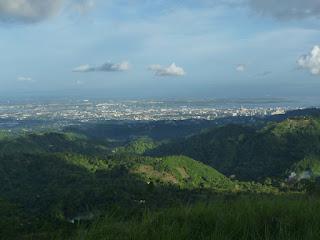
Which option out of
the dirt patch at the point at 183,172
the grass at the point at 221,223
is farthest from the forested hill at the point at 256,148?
the grass at the point at 221,223

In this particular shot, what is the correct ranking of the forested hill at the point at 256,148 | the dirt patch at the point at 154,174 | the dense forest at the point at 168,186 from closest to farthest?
the dense forest at the point at 168,186
the dirt patch at the point at 154,174
the forested hill at the point at 256,148

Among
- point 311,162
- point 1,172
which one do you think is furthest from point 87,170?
point 311,162

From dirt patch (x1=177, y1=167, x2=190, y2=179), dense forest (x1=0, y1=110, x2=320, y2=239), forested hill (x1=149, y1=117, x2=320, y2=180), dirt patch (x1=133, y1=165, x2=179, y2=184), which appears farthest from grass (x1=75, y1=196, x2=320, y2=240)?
forested hill (x1=149, y1=117, x2=320, y2=180)

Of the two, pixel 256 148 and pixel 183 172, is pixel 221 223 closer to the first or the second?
pixel 183 172

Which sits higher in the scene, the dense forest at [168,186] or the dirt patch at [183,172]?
the dense forest at [168,186]

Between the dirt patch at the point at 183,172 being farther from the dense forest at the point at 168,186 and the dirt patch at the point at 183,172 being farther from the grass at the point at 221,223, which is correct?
the grass at the point at 221,223

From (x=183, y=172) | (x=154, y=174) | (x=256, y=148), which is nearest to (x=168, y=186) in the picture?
(x=154, y=174)

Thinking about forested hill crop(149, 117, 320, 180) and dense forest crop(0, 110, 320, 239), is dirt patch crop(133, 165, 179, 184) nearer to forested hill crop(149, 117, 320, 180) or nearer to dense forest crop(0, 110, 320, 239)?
dense forest crop(0, 110, 320, 239)
